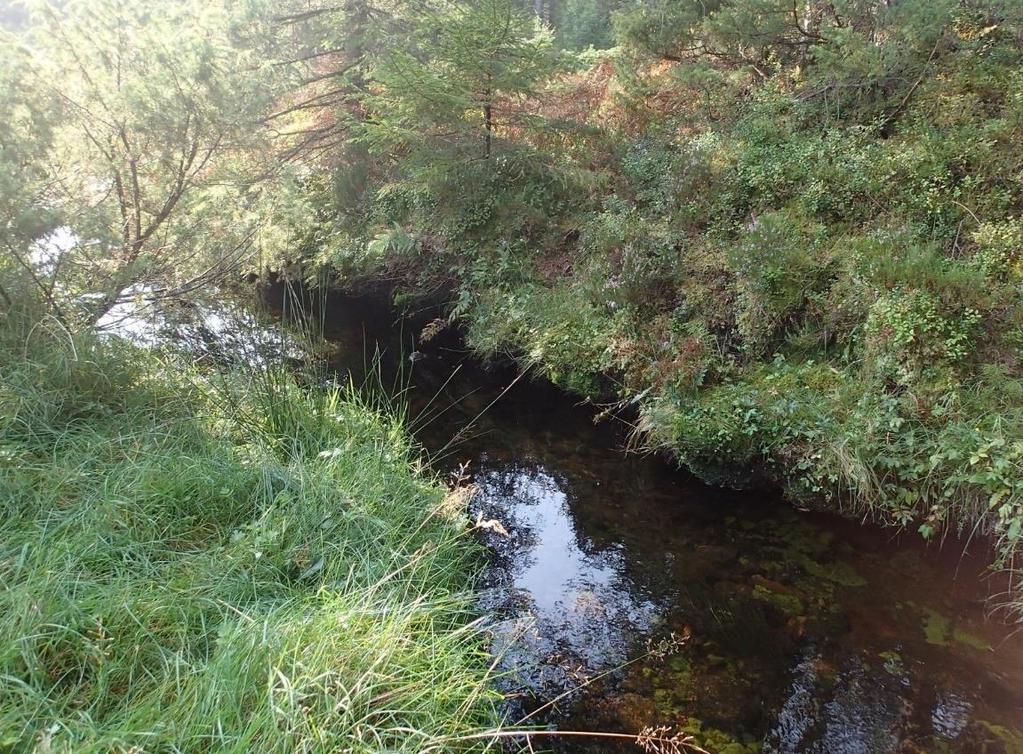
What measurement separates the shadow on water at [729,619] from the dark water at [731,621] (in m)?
0.01

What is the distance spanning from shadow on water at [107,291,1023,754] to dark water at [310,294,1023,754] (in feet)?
0.03

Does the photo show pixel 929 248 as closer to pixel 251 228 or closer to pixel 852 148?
pixel 852 148

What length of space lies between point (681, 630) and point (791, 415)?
2085 mm

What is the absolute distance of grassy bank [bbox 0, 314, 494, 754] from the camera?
2160 millimetres

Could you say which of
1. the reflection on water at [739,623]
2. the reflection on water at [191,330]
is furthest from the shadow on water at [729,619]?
the reflection on water at [191,330]

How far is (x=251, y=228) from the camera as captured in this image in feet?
20.8

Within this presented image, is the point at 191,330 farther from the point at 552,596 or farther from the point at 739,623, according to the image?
the point at 739,623

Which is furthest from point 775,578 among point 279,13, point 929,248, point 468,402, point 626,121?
point 279,13

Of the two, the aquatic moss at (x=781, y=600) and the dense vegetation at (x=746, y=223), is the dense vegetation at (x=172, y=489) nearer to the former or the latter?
the aquatic moss at (x=781, y=600)

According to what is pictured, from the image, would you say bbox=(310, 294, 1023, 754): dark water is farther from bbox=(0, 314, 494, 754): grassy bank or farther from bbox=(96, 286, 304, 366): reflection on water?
bbox=(96, 286, 304, 366): reflection on water

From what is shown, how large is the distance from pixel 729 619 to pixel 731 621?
0.02 m

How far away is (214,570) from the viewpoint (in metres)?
2.95

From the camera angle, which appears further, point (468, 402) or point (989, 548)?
point (468, 402)

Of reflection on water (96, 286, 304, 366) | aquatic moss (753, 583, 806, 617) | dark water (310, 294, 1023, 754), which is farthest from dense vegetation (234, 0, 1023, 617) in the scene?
reflection on water (96, 286, 304, 366)
